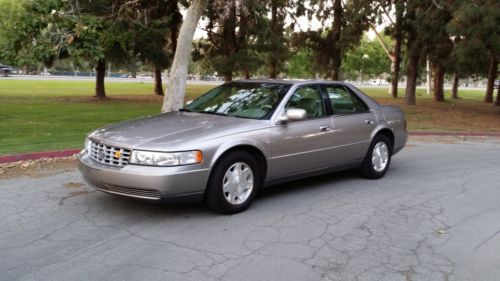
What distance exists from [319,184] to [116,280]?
13.1ft

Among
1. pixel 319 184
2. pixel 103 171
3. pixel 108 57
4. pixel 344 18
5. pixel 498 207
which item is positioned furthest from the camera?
pixel 344 18

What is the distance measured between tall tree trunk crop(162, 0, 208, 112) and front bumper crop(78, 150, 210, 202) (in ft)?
22.2

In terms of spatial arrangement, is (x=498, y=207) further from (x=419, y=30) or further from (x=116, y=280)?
(x=419, y=30)

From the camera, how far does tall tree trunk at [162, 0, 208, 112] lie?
38.5 feet

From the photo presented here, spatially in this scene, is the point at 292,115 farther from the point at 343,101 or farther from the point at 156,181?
the point at 156,181

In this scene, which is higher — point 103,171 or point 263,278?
point 103,171

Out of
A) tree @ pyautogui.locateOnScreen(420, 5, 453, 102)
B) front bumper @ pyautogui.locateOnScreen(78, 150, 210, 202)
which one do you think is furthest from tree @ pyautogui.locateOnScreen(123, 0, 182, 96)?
front bumper @ pyautogui.locateOnScreen(78, 150, 210, 202)

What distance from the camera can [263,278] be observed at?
3.98 m

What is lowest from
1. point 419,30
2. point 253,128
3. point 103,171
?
point 103,171

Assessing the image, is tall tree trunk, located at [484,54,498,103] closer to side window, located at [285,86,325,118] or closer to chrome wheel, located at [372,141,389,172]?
chrome wheel, located at [372,141,389,172]

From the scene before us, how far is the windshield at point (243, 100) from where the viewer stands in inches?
248

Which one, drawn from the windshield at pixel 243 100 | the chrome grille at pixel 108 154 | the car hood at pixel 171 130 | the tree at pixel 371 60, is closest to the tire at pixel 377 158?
the windshield at pixel 243 100

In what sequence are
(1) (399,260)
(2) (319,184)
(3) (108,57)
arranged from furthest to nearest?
1. (3) (108,57)
2. (2) (319,184)
3. (1) (399,260)

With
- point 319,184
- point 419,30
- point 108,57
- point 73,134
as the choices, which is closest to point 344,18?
point 419,30
